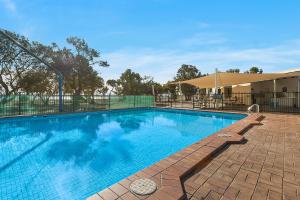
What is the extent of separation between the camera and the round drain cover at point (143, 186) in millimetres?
1997

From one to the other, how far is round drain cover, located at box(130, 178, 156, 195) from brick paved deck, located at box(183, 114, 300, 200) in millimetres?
407

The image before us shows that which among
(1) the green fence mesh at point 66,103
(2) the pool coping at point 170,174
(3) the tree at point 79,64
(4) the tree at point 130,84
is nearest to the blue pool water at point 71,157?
(2) the pool coping at point 170,174

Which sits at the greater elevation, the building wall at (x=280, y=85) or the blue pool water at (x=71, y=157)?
the building wall at (x=280, y=85)

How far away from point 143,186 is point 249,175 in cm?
150

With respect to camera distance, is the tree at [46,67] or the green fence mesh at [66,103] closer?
the green fence mesh at [66,103]

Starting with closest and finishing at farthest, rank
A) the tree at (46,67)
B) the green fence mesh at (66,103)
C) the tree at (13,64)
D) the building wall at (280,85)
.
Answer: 1. the green fence mesh at (66,103)
2. the building wall at (280,85)
3. the tree at (13,64)
4. the tree at (46,67)

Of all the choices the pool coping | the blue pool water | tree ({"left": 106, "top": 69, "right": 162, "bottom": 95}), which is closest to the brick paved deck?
the pool coping

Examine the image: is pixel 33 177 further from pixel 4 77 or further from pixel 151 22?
pixel 4 77

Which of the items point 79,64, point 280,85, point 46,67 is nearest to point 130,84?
point 79,64

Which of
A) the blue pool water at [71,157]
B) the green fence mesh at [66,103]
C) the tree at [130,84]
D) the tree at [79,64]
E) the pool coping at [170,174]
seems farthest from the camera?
the tree at [130,84]

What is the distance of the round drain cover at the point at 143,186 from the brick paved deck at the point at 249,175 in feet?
1.34

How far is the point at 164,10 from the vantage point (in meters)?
8.51

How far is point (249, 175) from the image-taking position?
2473mm

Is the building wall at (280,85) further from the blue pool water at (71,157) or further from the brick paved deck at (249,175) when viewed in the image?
the brick paved deck at (249,175)
